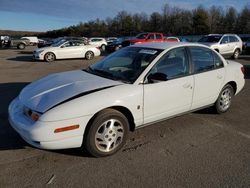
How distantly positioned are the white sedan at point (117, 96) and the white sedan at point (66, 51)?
14.8 meters

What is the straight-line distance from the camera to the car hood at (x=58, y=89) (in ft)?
13.1

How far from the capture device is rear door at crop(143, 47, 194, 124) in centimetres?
459

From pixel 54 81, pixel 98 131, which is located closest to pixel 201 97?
pixel 98 131

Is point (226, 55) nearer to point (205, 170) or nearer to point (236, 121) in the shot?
point (236, 121)

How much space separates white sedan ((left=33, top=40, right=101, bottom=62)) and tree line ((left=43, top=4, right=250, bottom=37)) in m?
59.8

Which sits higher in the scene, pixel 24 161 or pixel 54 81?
pixel 54 81

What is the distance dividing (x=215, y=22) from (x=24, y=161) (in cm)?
8520

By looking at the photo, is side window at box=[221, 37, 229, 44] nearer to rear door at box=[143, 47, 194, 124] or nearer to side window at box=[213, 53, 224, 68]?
side window at box=[213, 53, 224, 68]

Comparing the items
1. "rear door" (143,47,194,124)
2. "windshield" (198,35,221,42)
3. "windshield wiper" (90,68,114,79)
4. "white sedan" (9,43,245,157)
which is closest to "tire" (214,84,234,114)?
"white sedan" (9,43,245,157)

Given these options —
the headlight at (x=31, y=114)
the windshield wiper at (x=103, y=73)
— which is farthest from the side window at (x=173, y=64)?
the headlight at (x=31, y=114)

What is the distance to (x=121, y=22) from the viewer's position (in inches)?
3836

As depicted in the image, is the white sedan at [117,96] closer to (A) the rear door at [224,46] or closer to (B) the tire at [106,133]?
(B) the tire at [106,133]

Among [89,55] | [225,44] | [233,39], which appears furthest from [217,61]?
[89,55]

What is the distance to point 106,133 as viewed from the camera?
416 centimetres
